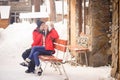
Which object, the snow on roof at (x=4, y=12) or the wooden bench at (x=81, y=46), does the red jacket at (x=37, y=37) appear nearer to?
the wooden bench at (x=81, y=46)

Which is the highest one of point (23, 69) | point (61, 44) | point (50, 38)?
point (50, 38)

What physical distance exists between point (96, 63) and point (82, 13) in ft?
6.94

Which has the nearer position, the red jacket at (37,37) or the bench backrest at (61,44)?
the bench backrest at (61,44)

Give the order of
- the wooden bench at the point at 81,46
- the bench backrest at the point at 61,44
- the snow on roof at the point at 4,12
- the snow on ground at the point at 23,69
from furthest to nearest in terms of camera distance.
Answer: the snow on roof at the point at 4,12, the wooden bench at the point at 81,46, the snow on ground at the point at 23,69, the bench backrest at the point at 61,44

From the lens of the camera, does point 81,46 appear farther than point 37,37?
Yes

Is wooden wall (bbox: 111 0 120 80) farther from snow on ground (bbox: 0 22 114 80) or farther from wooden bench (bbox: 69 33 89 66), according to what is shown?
wooden bench (bbox: 69 33 89 66)

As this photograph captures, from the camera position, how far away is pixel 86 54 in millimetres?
12352

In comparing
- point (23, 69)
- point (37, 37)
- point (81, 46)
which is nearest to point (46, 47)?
point (37, 37)

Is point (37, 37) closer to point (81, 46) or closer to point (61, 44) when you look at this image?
point (61, 44)

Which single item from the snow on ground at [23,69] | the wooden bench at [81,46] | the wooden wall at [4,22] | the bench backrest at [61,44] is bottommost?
the wooden wall at [4,22]

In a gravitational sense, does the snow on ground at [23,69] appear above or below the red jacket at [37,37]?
below

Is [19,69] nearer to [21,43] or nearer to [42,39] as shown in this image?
[42,39]

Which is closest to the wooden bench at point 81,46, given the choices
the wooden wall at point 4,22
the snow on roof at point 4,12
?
the wooden wall at point 4,22

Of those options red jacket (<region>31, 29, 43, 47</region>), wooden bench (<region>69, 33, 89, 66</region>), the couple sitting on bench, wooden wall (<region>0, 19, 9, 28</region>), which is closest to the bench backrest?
the couple sitting on bench
